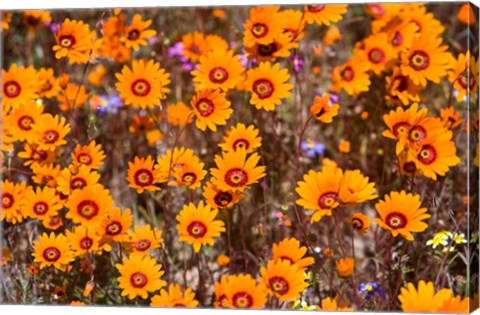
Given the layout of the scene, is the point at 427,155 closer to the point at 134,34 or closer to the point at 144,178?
the point at 144,178

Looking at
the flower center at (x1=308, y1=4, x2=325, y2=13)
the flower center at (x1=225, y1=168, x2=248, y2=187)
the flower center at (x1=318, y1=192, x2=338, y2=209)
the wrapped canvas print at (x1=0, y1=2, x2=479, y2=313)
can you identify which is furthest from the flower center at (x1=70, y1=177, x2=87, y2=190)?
the flower center at (x1=308, y1=4, x2=325, y2=13)

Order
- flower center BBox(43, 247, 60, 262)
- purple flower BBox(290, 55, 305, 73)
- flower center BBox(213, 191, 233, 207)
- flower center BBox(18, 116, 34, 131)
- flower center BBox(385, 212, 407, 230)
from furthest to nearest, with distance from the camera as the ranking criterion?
purple flower BBox(290, 55, 305, 73) < flower center BBox(18, 116, 34, 131) < flower center BBox(43, 247, 60, 262) < flower center BBox(213, 191, 233, 207) < flower center BBox(385, 212, 407, 230)

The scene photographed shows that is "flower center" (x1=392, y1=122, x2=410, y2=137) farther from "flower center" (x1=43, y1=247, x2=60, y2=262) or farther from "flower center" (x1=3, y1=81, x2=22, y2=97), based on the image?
"flower center" (x1=3, y1=81, x2=22, y2=97)

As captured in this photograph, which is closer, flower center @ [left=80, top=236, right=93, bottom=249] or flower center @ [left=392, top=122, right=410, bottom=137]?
flower center @ [left=392, top=122, right=410, bottom=137]

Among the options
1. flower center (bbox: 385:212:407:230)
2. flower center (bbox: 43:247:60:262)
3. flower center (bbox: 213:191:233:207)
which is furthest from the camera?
flower center (bbox: 43:247:60:262)

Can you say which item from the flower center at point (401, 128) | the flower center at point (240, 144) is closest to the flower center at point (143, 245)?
the flower center at point (240, 144)

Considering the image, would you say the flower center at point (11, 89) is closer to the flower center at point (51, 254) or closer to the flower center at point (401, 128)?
the flower center at point (51, 254)

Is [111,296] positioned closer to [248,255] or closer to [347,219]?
[248,255]
